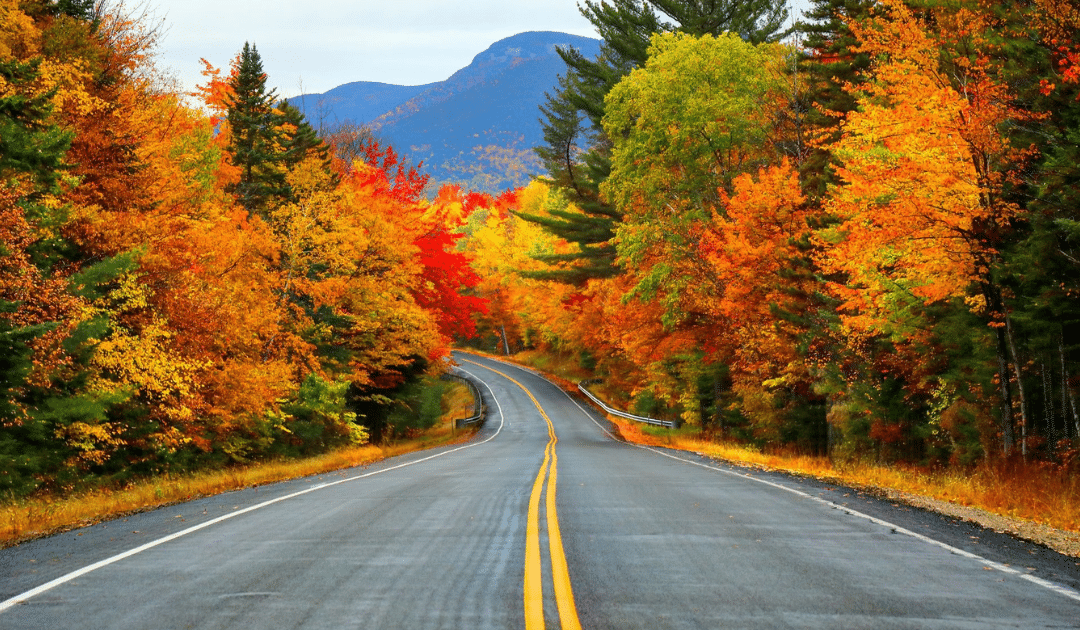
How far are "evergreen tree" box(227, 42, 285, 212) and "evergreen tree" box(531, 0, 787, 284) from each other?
13.5 m

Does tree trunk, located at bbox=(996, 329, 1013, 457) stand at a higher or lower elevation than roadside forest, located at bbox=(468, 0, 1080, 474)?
lower

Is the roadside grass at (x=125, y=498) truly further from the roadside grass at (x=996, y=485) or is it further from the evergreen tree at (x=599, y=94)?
the evergreen tree at (x=599, y=94)

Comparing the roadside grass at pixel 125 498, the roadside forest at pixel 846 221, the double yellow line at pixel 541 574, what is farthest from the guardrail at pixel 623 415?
the double yellow line at pixel 541 574

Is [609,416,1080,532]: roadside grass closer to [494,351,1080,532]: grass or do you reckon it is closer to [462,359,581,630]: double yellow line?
[494,351,1080,532]: grass

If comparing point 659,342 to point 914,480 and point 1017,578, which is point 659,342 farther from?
point 1017,578

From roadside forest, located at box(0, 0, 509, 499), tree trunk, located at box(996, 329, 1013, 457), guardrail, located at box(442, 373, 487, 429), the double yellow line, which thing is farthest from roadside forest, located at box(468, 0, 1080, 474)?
roadside forest, located at box(0, 0, 509, 499)

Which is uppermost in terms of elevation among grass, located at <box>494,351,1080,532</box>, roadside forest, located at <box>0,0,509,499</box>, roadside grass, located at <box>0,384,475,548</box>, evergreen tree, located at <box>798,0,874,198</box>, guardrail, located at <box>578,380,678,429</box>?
evergreen tree, located at <box>798,0,874,198</box>

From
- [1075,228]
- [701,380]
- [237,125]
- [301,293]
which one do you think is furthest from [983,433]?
[237,125]

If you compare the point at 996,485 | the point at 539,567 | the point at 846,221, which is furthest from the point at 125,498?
the point at 846,221

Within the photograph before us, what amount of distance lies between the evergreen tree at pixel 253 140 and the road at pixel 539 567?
2410cm

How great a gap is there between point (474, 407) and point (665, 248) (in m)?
30.0

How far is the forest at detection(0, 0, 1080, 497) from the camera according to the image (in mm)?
15594

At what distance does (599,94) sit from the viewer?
40.7 metres

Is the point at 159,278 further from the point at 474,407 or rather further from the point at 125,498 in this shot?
the point at 474,407
